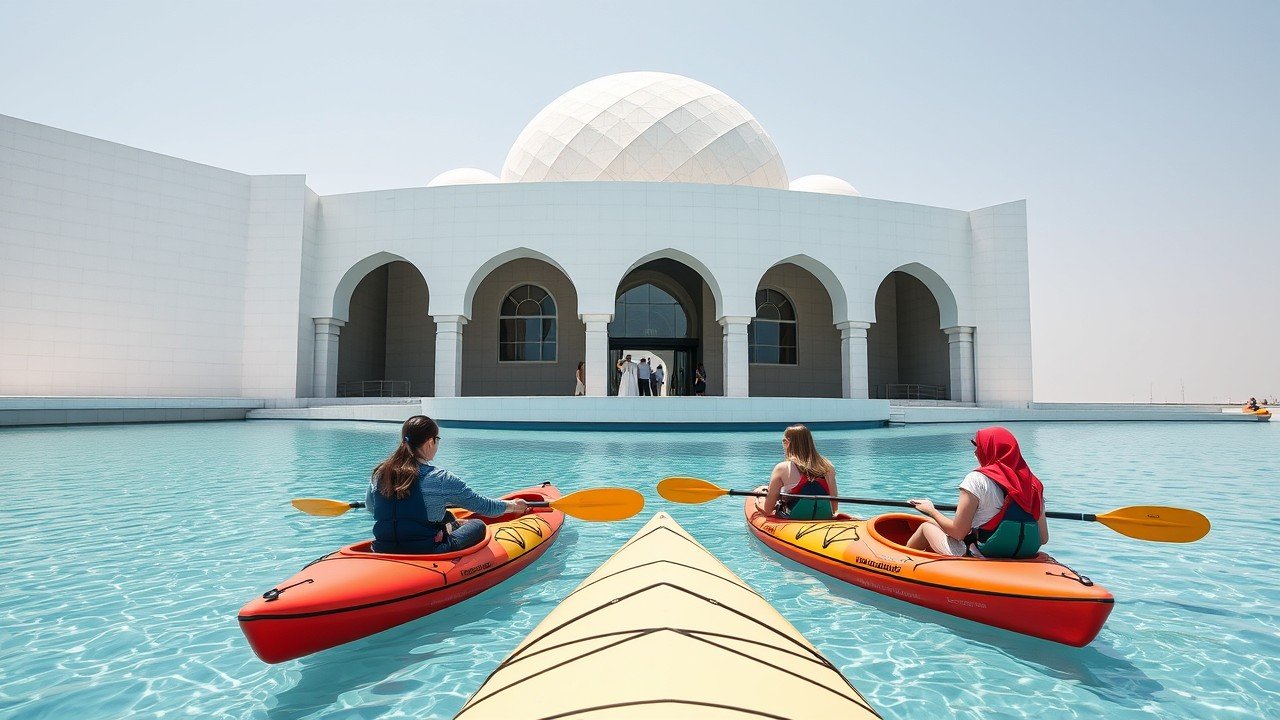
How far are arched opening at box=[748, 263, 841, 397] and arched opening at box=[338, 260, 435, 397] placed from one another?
38.8 feet

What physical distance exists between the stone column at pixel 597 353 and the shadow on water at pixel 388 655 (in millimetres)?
13819

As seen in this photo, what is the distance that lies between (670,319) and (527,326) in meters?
5.14

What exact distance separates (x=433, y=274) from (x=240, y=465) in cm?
1091

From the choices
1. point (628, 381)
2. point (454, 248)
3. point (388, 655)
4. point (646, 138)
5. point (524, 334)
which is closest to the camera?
point (388, 655)

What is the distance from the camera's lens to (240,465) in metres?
8.37

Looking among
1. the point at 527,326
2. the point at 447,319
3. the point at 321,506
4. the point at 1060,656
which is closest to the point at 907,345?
the point at 527,326

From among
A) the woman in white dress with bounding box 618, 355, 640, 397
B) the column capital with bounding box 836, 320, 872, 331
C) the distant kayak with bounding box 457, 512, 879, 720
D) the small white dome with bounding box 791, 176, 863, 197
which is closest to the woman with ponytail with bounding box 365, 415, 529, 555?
the distant kayak with bounding box 457, 512, 879, 720

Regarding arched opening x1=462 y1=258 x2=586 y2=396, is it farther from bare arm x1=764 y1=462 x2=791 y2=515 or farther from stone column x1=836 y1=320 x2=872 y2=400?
bare arm x1=764 y1=462 x2=791 y2=515

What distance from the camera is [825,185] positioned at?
Result: 25047 millimetres

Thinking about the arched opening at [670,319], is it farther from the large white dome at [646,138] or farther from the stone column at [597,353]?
the stone column at [597,353]

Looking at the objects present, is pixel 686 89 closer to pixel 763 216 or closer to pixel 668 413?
pixel 763 216

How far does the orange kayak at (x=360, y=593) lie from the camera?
9.09 feet

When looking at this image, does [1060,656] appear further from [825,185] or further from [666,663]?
[825,185]

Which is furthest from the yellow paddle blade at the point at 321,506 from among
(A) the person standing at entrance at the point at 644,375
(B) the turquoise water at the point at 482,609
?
(A) the person standing at entrance at the point at 644,375
